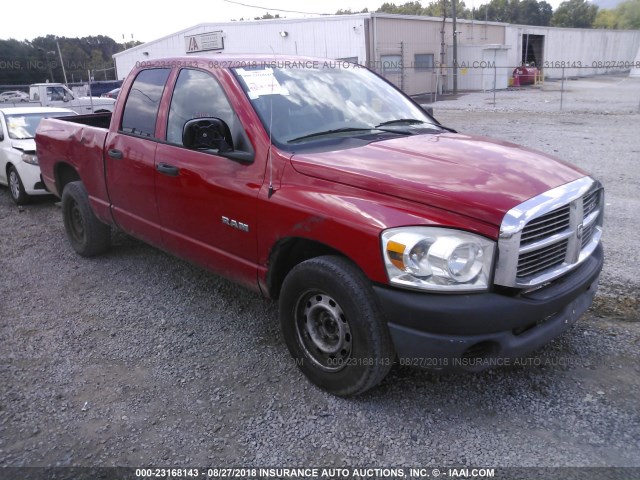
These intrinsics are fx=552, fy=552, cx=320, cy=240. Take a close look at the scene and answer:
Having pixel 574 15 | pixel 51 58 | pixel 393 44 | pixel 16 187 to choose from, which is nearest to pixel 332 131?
pixel 16 187

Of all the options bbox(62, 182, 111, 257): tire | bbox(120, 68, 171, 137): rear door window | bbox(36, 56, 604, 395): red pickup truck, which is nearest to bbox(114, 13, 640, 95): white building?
bbox(62, 182, 111, 257): tire

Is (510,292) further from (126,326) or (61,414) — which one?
(126,326)

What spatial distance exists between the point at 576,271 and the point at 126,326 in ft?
10.5

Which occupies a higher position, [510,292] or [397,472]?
[510,292]

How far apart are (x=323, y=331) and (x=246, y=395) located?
0.60 meters

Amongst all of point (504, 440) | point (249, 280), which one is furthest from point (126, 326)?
point (504, 440)

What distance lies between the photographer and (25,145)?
8352 millimetres

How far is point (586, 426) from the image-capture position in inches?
114

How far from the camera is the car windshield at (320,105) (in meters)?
3.59

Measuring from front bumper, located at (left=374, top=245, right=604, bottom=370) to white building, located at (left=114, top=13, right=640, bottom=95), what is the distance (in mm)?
21093

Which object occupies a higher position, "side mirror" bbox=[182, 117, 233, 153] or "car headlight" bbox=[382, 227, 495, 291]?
"side mirror" bbox=[182, 117, 233, 153]

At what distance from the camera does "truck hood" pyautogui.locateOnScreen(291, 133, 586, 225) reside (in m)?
2.71

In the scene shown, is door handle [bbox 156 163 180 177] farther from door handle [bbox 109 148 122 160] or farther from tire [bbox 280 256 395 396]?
tire [bbox 280 256 395 396]

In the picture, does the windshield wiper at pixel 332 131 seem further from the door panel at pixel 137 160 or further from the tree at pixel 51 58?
the tree at pixel 51 58
